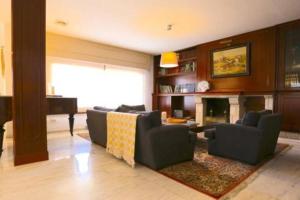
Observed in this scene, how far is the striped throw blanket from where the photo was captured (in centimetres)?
255

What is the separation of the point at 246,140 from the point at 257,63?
9.30ft

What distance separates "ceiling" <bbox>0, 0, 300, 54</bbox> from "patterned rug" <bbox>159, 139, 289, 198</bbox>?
2.58 metres

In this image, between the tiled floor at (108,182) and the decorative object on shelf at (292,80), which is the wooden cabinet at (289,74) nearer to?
the decorative object on shelf at (292,80)

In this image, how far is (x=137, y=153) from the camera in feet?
8.69

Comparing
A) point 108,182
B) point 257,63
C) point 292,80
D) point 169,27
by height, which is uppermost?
point 169,27

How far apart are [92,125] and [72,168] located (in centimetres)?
131

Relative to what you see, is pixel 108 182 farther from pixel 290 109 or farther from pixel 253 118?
pixel 290 109

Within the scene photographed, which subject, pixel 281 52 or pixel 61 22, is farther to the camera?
pixel 281 52

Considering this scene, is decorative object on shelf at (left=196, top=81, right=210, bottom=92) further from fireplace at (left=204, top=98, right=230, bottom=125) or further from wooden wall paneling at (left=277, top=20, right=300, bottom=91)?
wooden wall paneling at (left=277, top=20, right=300, bottom=91)

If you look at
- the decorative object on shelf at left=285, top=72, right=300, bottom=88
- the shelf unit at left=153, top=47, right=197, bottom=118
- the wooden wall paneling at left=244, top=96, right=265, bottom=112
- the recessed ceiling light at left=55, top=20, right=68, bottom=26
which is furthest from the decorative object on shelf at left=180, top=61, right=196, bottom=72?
the recessed ceiling light at left=55, top=20, right=68, bottom=26

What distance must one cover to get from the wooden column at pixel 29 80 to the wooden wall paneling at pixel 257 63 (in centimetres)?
434

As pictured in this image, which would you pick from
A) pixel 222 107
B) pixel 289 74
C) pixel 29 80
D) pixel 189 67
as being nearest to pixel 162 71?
pixel 189 67

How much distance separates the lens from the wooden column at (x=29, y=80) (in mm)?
2580

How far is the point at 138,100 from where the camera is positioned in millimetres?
6816
